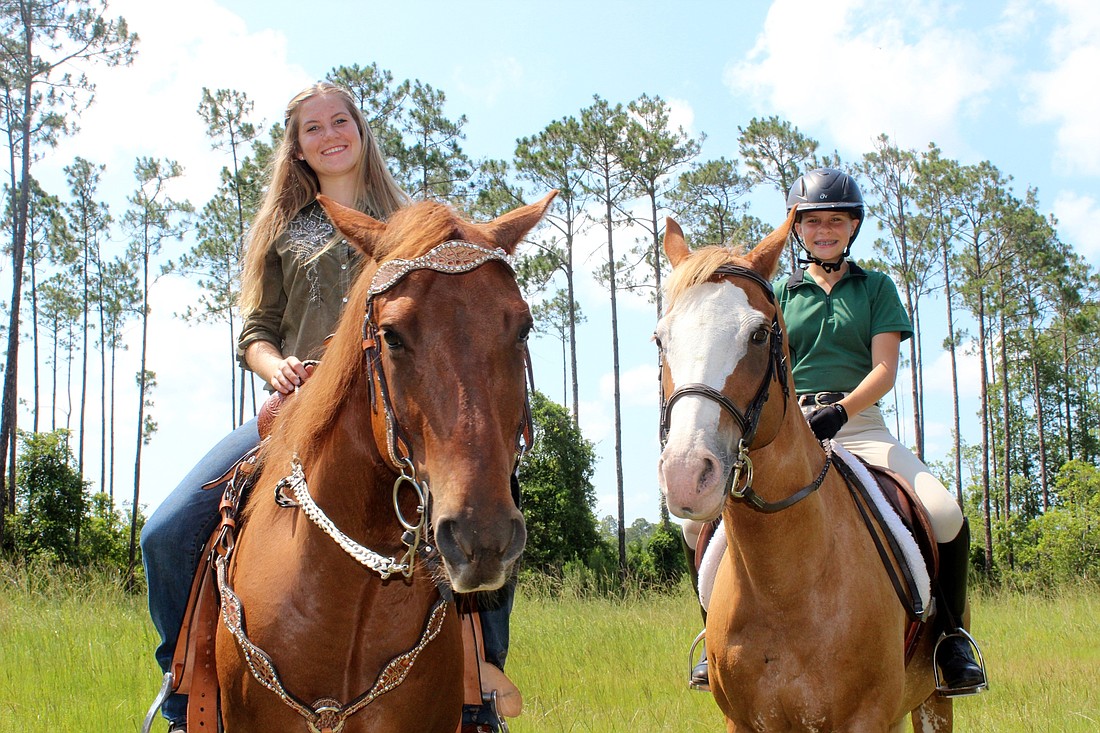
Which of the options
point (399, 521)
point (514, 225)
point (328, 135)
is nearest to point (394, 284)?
point (514, 225)

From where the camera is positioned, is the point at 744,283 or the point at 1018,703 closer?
the point at 744,283

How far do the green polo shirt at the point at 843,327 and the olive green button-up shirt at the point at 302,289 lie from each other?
2531 millimetres

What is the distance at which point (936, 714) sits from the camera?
4.78m

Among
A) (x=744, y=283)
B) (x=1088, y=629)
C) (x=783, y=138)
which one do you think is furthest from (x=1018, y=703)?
(x=783, y=138)

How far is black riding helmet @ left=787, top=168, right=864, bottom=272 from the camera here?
4.71m

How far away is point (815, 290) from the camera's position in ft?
15.7

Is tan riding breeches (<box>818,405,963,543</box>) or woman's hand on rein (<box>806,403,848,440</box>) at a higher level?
woman's hand on rein (<box>806,403,848,440</box>)

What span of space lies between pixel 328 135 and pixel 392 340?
1.75 metres

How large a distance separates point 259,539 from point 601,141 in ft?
108

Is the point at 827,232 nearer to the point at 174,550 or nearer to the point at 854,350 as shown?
the point at 854,350

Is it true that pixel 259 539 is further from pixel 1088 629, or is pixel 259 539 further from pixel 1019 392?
pixel 1019 392

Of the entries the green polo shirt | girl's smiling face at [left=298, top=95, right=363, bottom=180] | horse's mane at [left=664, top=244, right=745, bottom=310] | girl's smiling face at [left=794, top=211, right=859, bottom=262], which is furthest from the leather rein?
girl's smiling face at [left=794, top=211, right=859, bottom=262]

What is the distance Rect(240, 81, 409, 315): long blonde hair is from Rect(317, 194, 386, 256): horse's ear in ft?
3.49

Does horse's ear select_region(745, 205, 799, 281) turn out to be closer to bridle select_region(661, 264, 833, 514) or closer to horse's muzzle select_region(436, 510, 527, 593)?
bridle select_region(661, 264, 833, 514)
